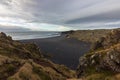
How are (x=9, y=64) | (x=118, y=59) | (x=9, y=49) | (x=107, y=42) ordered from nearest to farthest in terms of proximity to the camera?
(x=118, y=59) < (x=107, y=42) < (x=9, y=64) < (x=9, y=49)

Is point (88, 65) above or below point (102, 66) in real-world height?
below

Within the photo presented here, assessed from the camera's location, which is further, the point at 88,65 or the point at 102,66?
the point at 88,65

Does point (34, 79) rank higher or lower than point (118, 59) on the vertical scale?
lower

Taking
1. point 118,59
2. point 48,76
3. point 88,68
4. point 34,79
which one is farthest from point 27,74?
point 118,59

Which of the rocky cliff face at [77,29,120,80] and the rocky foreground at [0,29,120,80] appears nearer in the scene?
the rocky cliff face at [77,29,120,80]

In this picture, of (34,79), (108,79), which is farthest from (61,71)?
(108,79)

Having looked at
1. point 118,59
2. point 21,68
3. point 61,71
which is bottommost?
point 61,71

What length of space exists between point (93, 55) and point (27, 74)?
4376 centimetres

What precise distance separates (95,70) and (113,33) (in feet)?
107

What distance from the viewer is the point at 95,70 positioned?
8725 centimetres

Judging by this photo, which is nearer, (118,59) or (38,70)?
(118,59)

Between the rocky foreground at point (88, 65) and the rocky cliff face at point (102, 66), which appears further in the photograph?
the rocky foreground at point (88, 65)

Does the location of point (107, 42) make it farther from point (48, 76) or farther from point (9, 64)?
point (9, 64)

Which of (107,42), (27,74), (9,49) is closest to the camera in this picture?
(107,42)
